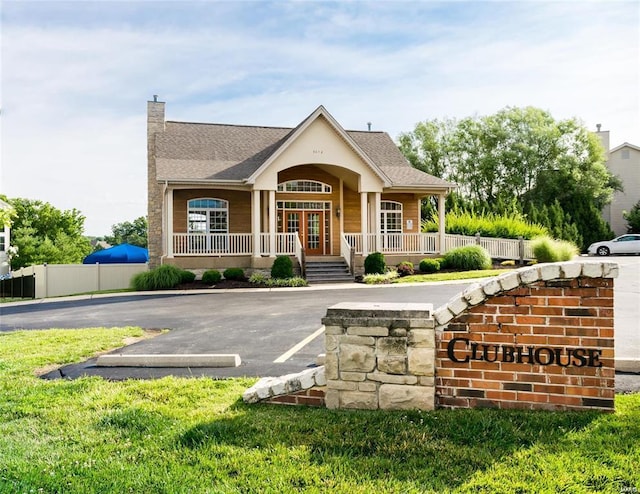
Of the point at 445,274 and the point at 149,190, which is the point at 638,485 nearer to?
the point at 445,274

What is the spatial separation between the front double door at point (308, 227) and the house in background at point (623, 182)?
29702 mm

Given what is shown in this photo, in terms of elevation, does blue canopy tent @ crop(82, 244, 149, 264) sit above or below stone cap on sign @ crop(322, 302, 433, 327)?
above

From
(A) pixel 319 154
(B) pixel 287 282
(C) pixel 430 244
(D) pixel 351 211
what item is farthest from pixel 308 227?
(C) pixel 430 244

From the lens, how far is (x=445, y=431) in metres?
4.08

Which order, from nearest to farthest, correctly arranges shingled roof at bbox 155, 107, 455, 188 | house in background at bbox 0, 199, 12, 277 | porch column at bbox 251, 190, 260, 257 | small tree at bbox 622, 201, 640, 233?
porch column at bbox 251, 190, 260, 257, shingled roof at bbox 155, 107, 455, 188, house in background at bbox 0, 199, 12, 277, small tree at bbox 622, 201, 640, 233

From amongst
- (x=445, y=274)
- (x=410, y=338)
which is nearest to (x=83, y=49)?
(x=410, y=338)

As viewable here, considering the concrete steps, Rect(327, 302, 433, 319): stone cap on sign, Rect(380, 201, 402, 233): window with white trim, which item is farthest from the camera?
Rect(380, 201, 402, 233): window with white trim

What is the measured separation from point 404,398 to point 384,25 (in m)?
9.05

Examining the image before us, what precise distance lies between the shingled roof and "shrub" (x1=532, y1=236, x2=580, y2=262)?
4977 millimetres

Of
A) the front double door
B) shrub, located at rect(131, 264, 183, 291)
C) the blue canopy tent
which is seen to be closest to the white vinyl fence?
the blue canopy tent

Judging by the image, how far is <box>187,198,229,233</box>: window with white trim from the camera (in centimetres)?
2238

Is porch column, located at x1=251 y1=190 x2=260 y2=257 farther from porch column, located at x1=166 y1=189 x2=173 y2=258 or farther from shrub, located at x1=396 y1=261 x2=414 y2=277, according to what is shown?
shrub, located at x1=396 y1=261 x2=414 y2=277

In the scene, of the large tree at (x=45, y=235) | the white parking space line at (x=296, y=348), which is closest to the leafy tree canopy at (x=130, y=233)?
the large tree at (x=45, y=235)

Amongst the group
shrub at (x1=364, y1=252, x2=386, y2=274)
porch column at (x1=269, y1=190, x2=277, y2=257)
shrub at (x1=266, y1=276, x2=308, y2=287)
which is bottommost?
shrub at (x1=266, y1=276, x2=308, y2=287)
